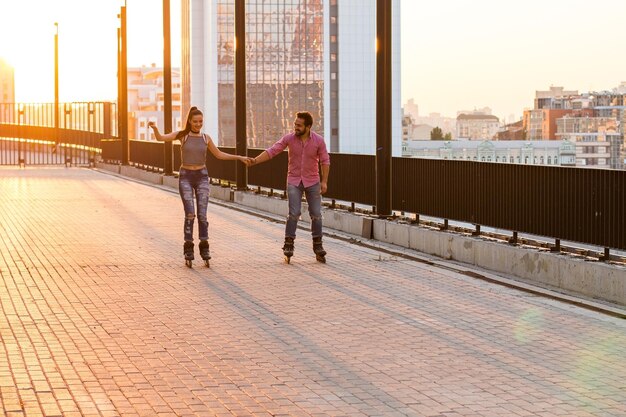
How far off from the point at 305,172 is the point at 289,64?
179 m

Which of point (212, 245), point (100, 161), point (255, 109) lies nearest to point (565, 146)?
point (255, 109)

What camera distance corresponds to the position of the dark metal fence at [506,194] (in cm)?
1316

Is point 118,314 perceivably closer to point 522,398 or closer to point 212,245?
point 522,398

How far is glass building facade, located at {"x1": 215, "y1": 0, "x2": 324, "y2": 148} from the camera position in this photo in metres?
192

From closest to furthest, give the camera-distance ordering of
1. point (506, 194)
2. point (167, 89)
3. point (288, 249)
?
point (506, 194)
point (288, 249)
point (167, 89)

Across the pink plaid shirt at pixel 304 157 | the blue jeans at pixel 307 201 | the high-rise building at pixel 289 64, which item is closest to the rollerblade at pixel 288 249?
the blue jeans at pixel 307 201

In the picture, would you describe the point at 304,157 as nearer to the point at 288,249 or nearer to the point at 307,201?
A: the point at 307,201

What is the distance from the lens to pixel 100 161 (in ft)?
192

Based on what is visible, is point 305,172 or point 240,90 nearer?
point 305,172

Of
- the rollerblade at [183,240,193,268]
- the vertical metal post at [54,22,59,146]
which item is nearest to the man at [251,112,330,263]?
the rollerblade at [183,240,193,268]

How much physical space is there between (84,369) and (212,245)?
31.9ft

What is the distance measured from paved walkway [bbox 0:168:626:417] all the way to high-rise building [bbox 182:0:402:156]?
176m

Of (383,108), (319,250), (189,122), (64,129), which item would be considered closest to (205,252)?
(319,250)

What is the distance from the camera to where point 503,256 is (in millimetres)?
14945
